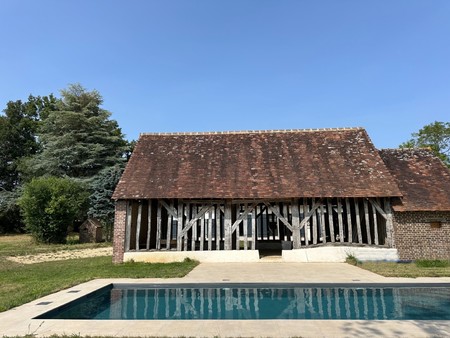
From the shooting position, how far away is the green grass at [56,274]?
7746 mm

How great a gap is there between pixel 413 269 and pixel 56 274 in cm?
1197

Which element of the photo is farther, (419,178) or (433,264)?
(419,178)

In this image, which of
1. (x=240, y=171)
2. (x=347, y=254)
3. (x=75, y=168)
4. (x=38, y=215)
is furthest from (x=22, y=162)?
(x=347, y=254)

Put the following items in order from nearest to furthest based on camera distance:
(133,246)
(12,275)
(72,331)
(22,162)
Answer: (72,331)
(12,275)
(133,246)
(22,162)

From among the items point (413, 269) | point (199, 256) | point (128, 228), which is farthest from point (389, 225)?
point (128, 228)

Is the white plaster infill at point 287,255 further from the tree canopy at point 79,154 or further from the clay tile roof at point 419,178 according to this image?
the tree canopy at point 79,154

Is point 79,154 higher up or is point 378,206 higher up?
point 79,154

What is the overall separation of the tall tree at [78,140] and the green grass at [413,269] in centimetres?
2398

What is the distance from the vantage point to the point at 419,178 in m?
14.9

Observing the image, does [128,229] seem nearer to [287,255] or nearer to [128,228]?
[128,228]

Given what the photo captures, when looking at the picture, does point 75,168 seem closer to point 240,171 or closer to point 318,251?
point 240,171

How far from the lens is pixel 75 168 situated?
30.3 metres

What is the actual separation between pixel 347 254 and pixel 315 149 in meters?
5.57

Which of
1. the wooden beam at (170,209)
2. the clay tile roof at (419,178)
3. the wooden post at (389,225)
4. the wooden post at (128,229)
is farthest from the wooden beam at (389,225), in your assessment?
the wooden post at (128,229)
